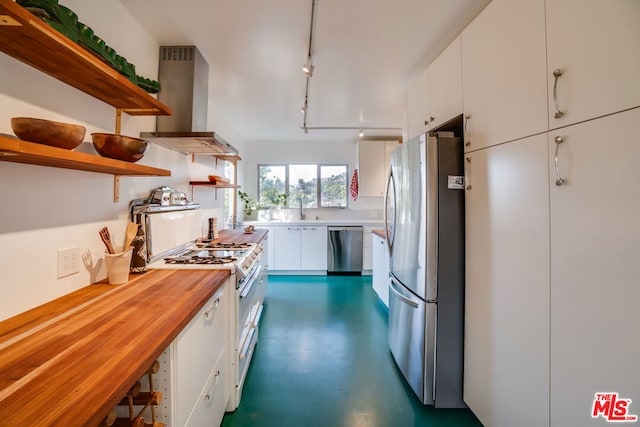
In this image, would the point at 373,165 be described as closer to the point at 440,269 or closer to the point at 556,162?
the point at 440,269

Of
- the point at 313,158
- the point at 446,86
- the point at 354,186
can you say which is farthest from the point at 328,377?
the point at 313,158

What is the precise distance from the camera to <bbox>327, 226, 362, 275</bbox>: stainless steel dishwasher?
4.50 m

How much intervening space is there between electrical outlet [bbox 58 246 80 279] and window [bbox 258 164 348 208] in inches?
152

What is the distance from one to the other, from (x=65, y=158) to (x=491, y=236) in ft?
5.91

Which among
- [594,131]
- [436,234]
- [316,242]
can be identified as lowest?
[316,242]

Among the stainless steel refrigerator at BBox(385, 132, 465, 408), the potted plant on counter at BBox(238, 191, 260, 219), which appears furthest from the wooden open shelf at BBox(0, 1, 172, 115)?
the potted plant on counter at BBox(238, 191, 260, 219)

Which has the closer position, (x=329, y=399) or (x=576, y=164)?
(x=576, y=164)

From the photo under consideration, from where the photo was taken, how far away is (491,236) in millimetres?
1351

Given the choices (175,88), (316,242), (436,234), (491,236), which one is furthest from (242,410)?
(316,242)

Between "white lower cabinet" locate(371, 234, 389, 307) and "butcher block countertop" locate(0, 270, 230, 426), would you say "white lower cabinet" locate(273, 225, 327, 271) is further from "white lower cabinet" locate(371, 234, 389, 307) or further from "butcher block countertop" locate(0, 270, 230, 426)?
"butcher block countertop" locate(0, 270, 230, 426)

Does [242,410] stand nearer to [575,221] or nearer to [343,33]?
[575,221]

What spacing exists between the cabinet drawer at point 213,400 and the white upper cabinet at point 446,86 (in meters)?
2.03

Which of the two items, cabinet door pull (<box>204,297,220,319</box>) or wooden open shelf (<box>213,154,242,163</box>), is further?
wooden open shelf (<box>213,154,242,163</box>)

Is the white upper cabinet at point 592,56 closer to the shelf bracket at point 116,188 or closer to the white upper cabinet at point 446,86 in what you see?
the white upper cabinet at point 446,86
